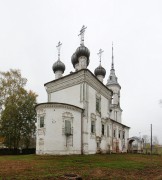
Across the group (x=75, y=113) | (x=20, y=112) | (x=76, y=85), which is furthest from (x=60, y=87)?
(x=20, y=112)

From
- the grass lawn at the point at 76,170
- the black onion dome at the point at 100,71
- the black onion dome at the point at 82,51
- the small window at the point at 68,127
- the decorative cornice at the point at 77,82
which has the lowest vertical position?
the grass lawn at the point at 76,170

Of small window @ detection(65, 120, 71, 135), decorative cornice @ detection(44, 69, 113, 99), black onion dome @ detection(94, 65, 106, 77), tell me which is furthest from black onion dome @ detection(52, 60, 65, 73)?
small window @ detection(65, 120, 71, 135)

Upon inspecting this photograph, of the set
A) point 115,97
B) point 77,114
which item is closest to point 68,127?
point 77,114

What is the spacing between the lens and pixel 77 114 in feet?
82.4

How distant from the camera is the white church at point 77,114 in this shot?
2324cm

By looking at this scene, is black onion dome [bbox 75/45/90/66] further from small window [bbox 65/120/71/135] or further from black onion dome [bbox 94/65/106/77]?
small window [bbox 65/120/71/135]

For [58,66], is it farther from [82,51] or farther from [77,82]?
[77,82]

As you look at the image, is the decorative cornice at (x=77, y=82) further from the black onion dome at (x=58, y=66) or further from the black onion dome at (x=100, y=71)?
the black onion dome at (x=100, y=71)

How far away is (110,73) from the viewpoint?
1877 inches

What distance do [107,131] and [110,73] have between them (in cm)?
1801

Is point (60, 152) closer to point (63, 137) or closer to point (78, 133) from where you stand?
point (63, 137)

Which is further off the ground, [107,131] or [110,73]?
[110,73]

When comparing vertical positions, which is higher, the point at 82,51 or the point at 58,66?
the point at 82,51

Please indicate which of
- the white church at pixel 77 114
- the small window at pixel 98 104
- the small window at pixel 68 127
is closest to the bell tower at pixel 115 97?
the white church at pixel 77 114
